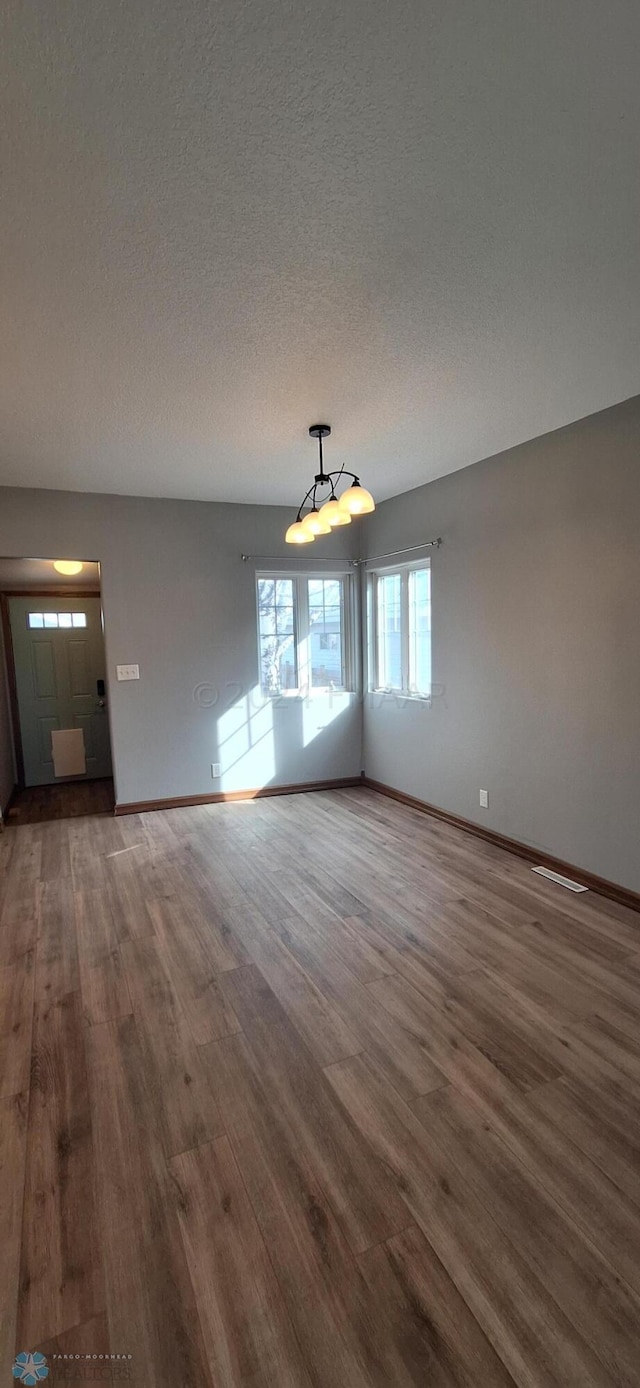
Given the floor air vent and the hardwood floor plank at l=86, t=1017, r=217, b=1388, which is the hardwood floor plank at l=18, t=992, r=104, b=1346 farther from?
the floor air vent

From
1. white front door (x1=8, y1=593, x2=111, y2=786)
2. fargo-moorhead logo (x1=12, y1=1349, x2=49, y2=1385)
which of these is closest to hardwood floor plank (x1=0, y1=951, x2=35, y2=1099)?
fargo-moorhead logo (x1=12, y1=1349, x2=49, y2=1385)

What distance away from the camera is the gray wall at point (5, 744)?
5195mm

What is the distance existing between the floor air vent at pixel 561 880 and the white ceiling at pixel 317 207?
8.44 feet

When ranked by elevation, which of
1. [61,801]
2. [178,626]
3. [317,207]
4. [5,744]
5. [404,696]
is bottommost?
[61,801]

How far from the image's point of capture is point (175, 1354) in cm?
112

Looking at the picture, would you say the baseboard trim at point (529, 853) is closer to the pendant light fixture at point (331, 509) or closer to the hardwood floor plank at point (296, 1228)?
the hardwood floor plank at point (296, 1228)

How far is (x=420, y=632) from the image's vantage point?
4.67 metres

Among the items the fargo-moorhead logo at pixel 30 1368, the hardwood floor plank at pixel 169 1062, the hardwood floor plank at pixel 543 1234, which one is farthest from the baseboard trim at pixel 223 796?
the fargo-moorhead logo at pixel 30 1368

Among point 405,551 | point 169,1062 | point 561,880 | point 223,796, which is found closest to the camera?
point 169,1062

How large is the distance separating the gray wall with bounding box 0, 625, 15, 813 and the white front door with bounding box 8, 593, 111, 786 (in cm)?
15

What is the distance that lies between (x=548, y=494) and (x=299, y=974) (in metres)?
2.89

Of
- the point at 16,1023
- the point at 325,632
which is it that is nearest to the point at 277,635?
the point at 325,632

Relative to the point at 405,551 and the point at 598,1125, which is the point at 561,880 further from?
the point at 405,551

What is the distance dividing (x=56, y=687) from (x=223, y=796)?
7.88ft
